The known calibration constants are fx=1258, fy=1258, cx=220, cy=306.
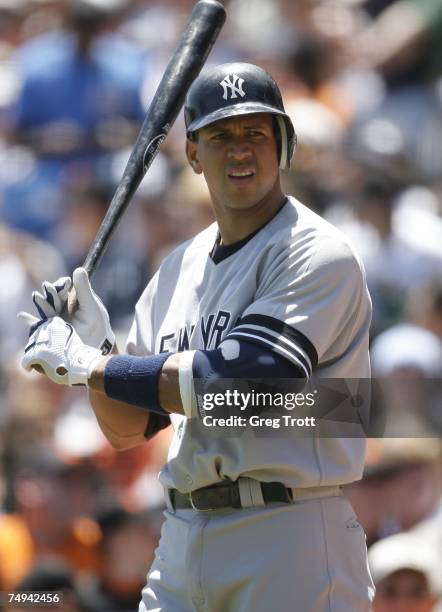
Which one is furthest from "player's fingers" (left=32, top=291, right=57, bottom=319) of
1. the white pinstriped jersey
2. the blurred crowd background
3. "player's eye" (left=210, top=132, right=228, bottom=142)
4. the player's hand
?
the blurred crowd background

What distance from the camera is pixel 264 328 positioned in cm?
289

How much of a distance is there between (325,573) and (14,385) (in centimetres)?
306

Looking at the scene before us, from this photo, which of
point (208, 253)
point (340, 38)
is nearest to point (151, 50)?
point (340, 38)

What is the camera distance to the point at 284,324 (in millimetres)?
2912

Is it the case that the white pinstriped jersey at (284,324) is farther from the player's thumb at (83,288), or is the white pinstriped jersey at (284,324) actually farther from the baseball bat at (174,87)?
the baseball bat at (174,87)

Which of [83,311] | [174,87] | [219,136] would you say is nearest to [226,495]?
[83,311]

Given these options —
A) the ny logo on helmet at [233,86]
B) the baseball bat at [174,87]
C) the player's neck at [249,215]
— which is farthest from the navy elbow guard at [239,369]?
the baseball bat at [174,87]

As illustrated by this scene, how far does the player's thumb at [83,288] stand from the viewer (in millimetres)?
3242

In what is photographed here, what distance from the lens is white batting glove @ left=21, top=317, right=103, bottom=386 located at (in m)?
3.04

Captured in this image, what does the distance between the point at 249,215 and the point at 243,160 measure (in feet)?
0.51

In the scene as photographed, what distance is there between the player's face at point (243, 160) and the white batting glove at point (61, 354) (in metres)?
0.51

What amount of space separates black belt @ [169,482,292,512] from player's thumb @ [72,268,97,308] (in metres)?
0.58

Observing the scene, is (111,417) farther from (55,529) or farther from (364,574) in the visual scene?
(55,529)

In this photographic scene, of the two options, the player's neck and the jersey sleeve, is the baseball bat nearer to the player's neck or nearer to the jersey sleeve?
the player's neck
